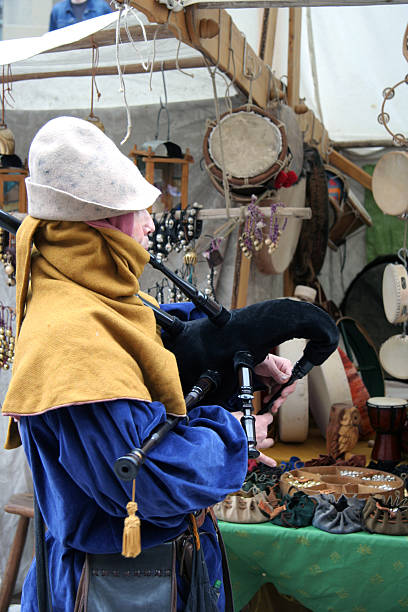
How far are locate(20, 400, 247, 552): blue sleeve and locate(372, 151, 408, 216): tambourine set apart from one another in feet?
→ 8.32

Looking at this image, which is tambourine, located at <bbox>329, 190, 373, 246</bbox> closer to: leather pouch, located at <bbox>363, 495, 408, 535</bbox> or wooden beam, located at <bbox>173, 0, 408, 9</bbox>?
wooden beam, located at <bbox>173, 0, 408, 9</bbox>

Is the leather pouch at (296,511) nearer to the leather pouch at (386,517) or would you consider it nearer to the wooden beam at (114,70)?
the leather pouch at (386,517)

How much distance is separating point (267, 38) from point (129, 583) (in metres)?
3.34

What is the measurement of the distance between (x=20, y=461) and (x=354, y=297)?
3.13 m

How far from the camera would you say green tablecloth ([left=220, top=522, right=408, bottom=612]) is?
230 centimetres

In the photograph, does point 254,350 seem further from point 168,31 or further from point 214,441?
point 168,31

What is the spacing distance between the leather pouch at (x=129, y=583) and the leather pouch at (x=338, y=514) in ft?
3.78

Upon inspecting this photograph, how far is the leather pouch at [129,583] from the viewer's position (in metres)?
1.30

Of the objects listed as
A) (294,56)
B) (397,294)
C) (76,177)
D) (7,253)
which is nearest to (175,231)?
(7,253)

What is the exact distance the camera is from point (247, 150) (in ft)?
10.2

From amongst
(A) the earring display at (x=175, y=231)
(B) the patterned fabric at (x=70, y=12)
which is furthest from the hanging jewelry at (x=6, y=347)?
(B) the patterned fabric at (x=70, y=12)

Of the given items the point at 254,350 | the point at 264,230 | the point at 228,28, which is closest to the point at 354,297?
the point at 264,230

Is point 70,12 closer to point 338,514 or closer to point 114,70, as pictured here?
point 114,70

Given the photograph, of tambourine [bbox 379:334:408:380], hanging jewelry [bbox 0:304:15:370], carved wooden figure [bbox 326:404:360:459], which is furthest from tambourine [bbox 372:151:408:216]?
hanging jewelry [bbox 0:304:15:370]
